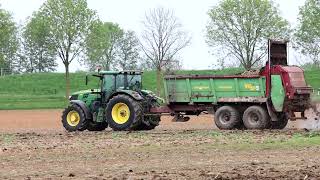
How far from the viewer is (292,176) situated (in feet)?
39.4

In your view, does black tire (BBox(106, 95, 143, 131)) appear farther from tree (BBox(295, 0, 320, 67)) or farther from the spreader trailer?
tree (BBox(295, 0, 320, 67))

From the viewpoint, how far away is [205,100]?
25.1 meters

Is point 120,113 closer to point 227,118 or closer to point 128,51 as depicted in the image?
point 227,118

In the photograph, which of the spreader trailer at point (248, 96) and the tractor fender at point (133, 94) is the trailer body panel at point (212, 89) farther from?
the tractor fender at point (133, 94)

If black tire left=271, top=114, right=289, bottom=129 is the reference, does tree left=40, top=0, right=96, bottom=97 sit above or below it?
above

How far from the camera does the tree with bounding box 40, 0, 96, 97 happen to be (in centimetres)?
5516

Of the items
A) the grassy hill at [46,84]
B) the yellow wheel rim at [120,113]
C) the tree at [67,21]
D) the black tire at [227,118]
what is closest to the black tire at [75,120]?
the yellow wheel rim at [120,113]

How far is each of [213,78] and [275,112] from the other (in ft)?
8.28

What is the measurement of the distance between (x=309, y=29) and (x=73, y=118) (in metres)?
32.3

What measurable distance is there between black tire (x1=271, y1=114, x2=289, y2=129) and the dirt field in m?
2.19

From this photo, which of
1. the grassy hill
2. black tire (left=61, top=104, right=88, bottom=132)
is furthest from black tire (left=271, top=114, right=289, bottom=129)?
the grassy hill

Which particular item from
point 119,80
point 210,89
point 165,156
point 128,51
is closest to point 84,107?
point 119,80

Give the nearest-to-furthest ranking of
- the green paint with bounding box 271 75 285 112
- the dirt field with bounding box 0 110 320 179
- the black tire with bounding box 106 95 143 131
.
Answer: the dirt field with bounding box 0 110 320 179 → the green paint with bounding box 271 75 285 112 → the black tire with bounding box 106 95 143 131

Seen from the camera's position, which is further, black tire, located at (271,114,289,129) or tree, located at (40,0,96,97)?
tree, located at (40,0,96,97)
